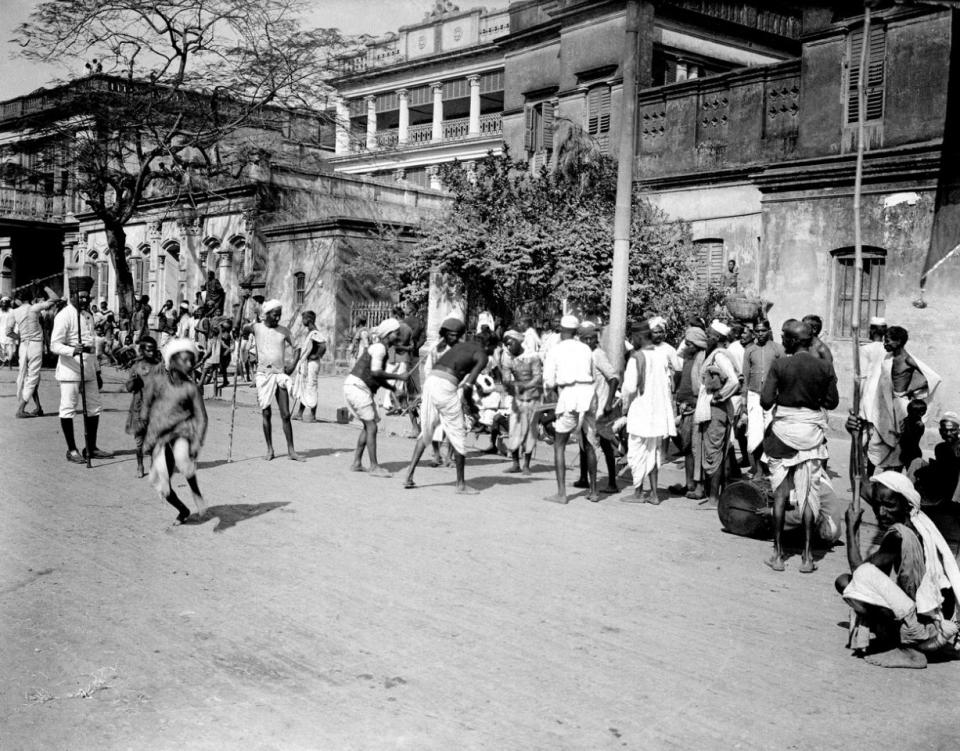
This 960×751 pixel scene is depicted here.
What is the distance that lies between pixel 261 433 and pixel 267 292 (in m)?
15.8

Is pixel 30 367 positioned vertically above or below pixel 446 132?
below

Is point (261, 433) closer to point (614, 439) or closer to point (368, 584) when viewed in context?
point (614, 439)

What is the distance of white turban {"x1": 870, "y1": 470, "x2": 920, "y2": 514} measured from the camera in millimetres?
5441

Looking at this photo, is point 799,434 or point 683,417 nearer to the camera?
point 799,434

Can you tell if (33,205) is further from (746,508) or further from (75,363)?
(746,508)

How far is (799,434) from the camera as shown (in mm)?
7496

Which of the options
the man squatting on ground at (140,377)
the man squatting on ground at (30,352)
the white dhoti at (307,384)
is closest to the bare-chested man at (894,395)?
the man squatting on ground at (140,377)

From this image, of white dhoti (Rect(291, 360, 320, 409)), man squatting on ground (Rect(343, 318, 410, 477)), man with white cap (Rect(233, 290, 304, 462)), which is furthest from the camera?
white dhoti (Rect(291, 360, 320, 409))

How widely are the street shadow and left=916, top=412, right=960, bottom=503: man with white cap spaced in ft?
18.0

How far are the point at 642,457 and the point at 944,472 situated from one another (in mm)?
2845

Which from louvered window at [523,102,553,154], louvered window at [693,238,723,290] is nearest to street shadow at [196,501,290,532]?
louvered window at [693,238,723,290]

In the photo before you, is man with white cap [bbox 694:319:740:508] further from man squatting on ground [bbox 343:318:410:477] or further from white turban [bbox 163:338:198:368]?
white turban [bbox 163:338:198:368]

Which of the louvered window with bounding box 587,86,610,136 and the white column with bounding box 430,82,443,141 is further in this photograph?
the white column with bounding box 430,82,443,141

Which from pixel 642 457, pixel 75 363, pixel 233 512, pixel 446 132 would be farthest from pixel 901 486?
pixel 446 132
